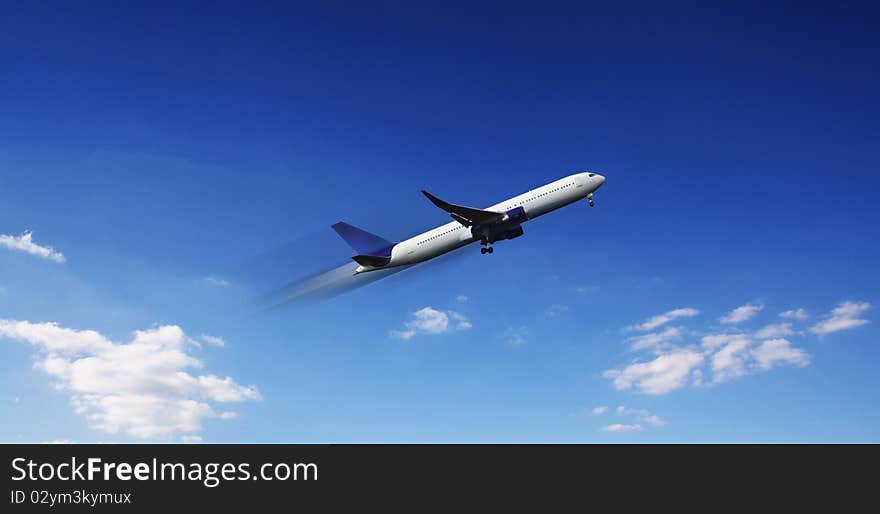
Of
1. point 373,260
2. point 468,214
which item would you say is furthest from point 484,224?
point 373,260

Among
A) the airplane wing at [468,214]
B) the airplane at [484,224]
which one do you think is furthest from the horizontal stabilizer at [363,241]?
the airplane wing at [468,214]

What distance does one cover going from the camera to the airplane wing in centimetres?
8062

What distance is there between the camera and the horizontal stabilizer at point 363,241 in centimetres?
8838

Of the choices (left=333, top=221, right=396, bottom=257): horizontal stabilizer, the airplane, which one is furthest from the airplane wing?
(left=333, top=221, right=396, bottom=257): horizontal stabilizer

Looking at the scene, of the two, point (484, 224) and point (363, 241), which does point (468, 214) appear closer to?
point (484, 224)

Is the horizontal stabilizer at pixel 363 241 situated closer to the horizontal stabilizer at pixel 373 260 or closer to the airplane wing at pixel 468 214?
the horizontal stabilizer at pixel 373 260

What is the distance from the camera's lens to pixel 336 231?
9425 centimetres

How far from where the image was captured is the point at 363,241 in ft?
300

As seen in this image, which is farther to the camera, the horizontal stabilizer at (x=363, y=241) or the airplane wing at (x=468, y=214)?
the horizontal stabilizer at (x=363, y=241)

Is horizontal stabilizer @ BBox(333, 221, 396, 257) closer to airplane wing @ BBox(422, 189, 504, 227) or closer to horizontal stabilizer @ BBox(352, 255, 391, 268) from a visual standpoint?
horizontal stabilizer @ BBox(352, 255, 391, 268)

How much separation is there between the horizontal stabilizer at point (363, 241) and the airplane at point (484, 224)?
17cm
